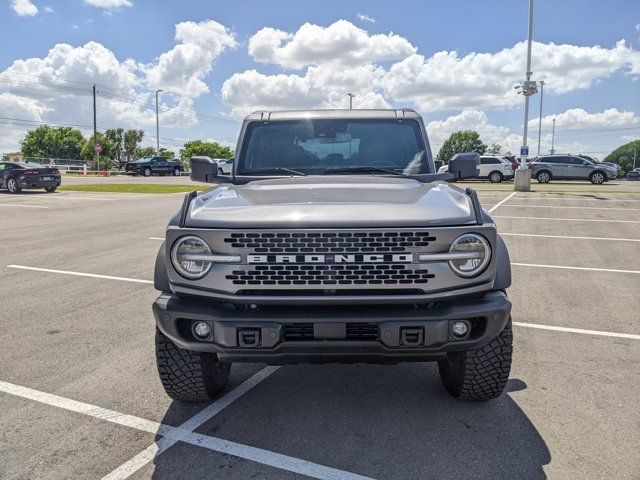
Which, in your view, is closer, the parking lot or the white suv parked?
the parking lot

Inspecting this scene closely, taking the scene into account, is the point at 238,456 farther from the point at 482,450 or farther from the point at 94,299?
the point at 94,299

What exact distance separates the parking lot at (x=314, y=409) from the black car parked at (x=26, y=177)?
1941cm

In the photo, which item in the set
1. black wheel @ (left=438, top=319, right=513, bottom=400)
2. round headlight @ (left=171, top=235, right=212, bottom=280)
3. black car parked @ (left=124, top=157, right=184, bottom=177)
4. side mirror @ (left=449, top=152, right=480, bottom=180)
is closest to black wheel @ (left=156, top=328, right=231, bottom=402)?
round headlight @ (left=171, top=235, right=212, bottom=280)

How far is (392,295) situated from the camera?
274 centimetres

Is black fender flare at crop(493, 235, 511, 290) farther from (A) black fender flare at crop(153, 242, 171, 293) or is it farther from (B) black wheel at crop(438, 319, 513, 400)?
(A) black fender flare at crop(153, 242, 171, 293)

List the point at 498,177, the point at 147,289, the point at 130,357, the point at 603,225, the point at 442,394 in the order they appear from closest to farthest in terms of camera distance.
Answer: the point at 442,394 < the point at 130,357 < the point at 147,289 < the point at 603,225 < the point at 498,177

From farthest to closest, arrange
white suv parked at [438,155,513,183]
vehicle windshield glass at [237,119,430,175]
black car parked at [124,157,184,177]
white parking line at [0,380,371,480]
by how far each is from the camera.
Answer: black car parked at [124,157,184,177] < white suv parked at [438,155,513,183] < vehicle windshield glass at [237,119,430,175] < white parking line at [0,380,371,480]

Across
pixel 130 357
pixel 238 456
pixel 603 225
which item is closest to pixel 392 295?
pixel 238 456

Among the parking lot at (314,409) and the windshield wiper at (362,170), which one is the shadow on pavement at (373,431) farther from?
the windshield wiper at (362,170)

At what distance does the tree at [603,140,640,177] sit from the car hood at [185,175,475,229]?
535ft

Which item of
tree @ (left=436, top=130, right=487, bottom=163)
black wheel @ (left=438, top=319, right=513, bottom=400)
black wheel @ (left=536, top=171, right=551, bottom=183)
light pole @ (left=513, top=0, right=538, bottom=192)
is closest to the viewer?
black wheel @ (left=438, top=319, right=513, bottom=400)

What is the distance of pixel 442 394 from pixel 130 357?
238cm

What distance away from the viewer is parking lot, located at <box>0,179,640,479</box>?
2734 mm

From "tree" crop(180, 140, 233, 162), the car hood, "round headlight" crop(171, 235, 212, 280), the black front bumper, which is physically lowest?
the black front bumper
